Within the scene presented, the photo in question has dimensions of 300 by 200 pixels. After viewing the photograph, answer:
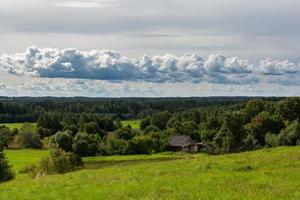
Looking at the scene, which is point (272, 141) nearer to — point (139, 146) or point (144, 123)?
point (139, 146)

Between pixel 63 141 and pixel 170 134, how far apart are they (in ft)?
162

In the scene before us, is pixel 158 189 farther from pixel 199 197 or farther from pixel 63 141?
pixel 63 141

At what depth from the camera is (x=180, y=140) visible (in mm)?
140750

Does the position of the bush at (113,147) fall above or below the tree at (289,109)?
below

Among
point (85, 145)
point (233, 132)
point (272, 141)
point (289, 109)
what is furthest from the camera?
point (85, 145)

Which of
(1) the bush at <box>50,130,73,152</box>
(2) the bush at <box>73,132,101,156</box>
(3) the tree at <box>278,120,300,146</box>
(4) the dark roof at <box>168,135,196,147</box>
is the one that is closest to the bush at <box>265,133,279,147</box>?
(3) the tree at <box>278,120,300,146</box>

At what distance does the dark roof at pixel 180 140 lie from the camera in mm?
137750

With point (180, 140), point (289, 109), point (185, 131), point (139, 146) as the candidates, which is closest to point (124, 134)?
point (139, 146)

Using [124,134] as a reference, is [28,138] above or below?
below

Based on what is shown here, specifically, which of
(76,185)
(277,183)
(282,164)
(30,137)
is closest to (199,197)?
(277,183)

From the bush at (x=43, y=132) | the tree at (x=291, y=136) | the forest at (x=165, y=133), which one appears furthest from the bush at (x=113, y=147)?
the tree at (x=291, y=136)

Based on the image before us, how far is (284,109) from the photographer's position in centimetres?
10900

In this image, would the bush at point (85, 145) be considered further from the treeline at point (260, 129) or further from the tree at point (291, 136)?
the tree at point (291, 136)

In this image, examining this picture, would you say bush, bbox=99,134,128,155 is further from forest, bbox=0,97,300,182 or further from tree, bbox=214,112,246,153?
tree, bbox=214,112,246,153
